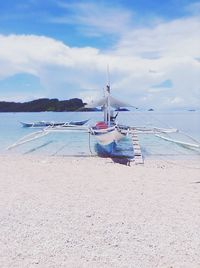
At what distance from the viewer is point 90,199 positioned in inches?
246

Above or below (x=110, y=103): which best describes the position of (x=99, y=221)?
below

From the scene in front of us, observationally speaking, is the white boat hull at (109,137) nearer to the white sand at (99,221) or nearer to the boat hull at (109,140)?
the boat hull at (109,140)

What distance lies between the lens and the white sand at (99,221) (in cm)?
359

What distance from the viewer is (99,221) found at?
481 centimetres

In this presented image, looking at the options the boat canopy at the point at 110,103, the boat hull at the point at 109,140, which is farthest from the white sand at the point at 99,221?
the boat canopy at the point at 110,103

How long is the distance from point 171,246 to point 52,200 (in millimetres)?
2717

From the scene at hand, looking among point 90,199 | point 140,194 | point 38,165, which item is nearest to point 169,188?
point 140,194

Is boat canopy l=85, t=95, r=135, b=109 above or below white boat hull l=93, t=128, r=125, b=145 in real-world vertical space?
above

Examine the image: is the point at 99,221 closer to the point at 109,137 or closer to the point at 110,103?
the point at 109,137

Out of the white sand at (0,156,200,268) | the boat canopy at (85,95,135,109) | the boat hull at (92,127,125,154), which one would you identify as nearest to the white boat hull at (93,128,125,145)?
the boat hull at (92,127,125,154)

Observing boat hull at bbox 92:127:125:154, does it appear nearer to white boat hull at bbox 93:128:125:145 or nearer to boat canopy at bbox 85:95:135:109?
white boat hull at bbox 93:128:125:145

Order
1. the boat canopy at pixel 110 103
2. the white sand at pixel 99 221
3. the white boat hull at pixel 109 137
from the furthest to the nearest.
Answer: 1. the boat canopy at pixel 110 103
2. the white boat hull at pixel 109 137
3. the white sand at pixel 99 221

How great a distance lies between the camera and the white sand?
3.59m

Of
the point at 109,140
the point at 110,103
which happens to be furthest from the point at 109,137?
the point at 110,103
